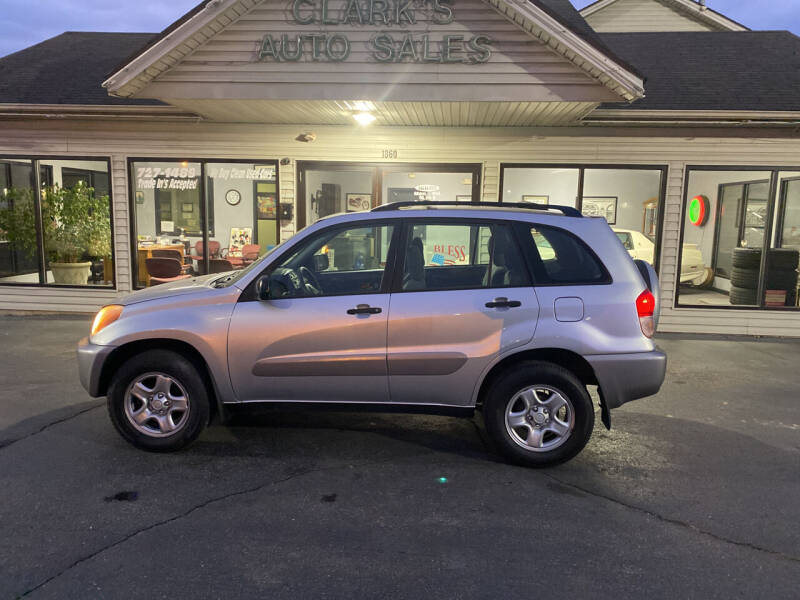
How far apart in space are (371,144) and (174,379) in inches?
260

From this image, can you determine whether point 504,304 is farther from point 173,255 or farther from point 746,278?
point 173,255

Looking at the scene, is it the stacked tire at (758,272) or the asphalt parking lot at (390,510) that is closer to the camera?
the asphalt parking lot at (390,510)

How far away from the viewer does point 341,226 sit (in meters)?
4.55

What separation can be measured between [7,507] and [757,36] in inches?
609

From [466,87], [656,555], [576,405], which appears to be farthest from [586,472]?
[466,87]

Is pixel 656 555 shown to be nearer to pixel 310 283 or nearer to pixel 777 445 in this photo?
pixel 777 445

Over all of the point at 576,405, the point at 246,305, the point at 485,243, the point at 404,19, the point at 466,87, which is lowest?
the point at 576,405

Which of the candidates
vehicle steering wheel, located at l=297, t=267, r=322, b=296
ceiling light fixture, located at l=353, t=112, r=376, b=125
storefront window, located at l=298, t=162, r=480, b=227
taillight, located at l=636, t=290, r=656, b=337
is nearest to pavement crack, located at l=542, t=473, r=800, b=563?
taillight, located at l=636, t=290, r=656, b=337

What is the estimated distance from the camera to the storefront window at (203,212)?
10.5 metres

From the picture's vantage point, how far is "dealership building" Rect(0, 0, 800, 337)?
7.84 m

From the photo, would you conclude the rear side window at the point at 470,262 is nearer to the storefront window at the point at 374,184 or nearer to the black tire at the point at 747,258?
the storefront window at the point at 374,184

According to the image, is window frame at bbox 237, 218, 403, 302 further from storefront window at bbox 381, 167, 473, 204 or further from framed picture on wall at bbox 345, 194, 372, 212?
framed picture on wall at bbox 345, 194, 372, 212

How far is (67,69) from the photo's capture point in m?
11.9

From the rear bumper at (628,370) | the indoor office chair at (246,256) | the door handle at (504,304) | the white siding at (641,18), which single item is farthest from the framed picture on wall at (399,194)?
the white siding at (641,18)
